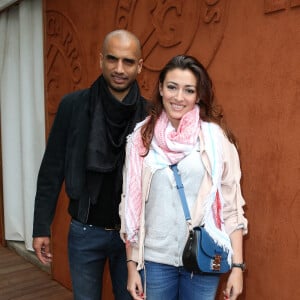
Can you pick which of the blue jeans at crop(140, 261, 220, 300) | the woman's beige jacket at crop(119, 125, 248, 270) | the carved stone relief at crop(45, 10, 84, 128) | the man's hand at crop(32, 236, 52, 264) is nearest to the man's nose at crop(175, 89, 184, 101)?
the woman's beige jacket at crop(119, 125, 248, 270)

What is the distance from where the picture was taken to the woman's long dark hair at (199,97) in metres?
1.55

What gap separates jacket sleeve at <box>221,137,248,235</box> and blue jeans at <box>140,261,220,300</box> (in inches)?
8.4

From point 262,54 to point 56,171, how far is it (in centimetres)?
104

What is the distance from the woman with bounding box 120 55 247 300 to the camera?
1523 millimetres

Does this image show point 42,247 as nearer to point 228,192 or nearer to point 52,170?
point 52,170

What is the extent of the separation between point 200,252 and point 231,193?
257 millimetres

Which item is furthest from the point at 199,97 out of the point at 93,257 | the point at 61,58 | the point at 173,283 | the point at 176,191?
the point at 61,58

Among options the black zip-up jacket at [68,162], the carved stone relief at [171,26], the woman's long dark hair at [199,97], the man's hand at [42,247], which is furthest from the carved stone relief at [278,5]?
the man's hand at [42,247]

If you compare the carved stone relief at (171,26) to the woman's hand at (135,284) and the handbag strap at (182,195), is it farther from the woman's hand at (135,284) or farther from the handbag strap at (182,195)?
the woman's hand at (135,284)

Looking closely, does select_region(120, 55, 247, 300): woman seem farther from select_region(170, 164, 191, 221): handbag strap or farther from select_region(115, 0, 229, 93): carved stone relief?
select_region(115, 0, 229, 93): carved stone relief

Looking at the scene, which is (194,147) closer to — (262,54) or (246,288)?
(262,54)

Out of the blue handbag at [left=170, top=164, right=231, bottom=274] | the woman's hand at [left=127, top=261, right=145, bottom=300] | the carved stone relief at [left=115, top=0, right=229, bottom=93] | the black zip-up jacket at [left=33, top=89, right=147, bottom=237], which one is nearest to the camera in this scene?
the blue handbag at [left=170, top=164, right=231, bottom=274]

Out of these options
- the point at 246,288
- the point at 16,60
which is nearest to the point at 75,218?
the point at 246,288

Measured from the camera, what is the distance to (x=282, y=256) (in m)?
1.79
